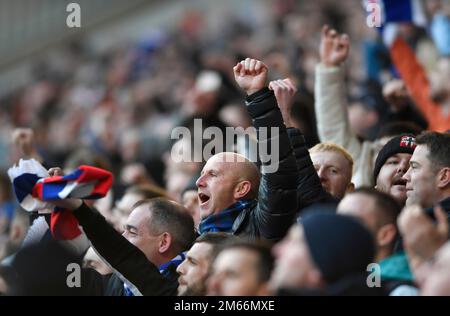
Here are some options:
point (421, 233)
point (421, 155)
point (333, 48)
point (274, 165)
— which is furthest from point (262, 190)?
point (333, 48)

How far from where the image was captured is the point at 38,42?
69.5ft

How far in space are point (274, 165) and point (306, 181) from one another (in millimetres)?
586

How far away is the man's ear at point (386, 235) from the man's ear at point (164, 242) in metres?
1.59

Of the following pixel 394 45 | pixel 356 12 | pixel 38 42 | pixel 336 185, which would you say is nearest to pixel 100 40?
pixel 38 42

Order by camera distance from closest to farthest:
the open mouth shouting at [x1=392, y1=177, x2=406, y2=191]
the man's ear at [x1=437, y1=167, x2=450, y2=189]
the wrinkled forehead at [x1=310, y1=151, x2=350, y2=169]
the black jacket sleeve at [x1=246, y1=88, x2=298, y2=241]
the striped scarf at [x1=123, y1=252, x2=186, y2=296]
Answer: the black jacket sleeve at [x1=246, y1=88, x2=298, y2=241] → the man's ear at [x1=437, y1=167, x2=450, y2=189] → the striped scarf at [x1=123, y1=252, x2=186, y2=296] → the open mouth shouting at [x1=392, y1=177, x2=406, y2=191] → the wrinkled forehead at [x1=310, y1=151, x2=350, y2=169]

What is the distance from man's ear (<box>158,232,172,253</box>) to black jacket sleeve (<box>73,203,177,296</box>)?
66 cm

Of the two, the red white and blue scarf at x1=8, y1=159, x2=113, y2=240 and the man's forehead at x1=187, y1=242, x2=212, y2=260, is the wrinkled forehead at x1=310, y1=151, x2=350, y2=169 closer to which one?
the man's forehead at x1=187, y1=242, x2=212, y2=260

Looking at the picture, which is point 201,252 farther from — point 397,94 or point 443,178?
point 397,94

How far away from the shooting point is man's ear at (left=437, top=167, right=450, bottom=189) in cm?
570

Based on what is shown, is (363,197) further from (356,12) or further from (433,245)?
(356,12)

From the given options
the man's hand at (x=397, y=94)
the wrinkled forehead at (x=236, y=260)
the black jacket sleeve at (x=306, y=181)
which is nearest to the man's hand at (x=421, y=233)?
the wrinkled forehead at (x=236, y=260)

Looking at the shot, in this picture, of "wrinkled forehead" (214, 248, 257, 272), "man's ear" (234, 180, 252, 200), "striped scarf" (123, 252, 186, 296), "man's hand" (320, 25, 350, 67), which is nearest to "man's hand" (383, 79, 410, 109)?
"man's hand" (320, 25, 350, 67)

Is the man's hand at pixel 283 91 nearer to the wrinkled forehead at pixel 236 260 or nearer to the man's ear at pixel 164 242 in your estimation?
the man's ear at pixel 164 242

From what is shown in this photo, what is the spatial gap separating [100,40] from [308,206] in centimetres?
1526
